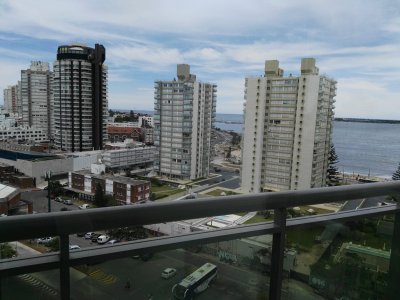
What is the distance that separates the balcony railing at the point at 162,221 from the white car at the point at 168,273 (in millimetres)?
50

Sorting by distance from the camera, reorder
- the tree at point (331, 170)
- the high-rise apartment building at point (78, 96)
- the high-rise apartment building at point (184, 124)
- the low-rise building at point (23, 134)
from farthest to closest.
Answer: the low-rise building at point (23, 134)
the high-rise apartment building at point (78, 96)
the high-rise apartment building at point (184, 124)
the tree at point (331, 170)

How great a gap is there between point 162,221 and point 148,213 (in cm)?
3

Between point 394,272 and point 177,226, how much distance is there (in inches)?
25.7

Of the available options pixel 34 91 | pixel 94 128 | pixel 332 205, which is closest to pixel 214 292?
pixel 332 205

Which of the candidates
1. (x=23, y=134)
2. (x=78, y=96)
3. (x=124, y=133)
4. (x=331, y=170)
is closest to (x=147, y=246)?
(x=331, y=170)

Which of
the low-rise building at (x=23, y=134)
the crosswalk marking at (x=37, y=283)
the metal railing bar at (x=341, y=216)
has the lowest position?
the low-rise building at (x=23, y=134)

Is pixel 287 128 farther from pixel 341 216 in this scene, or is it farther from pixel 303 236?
pixel 303 236

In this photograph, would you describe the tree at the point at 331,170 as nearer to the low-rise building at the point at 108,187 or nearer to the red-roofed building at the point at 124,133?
the low-rise building at the point at 108,187

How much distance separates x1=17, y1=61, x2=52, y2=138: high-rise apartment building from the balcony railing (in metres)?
23.7

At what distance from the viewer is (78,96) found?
56.9 feet

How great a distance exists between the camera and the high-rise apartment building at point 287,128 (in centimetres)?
998

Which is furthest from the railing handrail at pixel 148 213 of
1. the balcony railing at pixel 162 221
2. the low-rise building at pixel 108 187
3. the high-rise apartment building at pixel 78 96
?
the high-rise apartment building at pixel 78 96

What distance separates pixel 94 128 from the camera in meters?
17.9

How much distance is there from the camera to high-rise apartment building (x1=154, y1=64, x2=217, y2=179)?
13961mm
